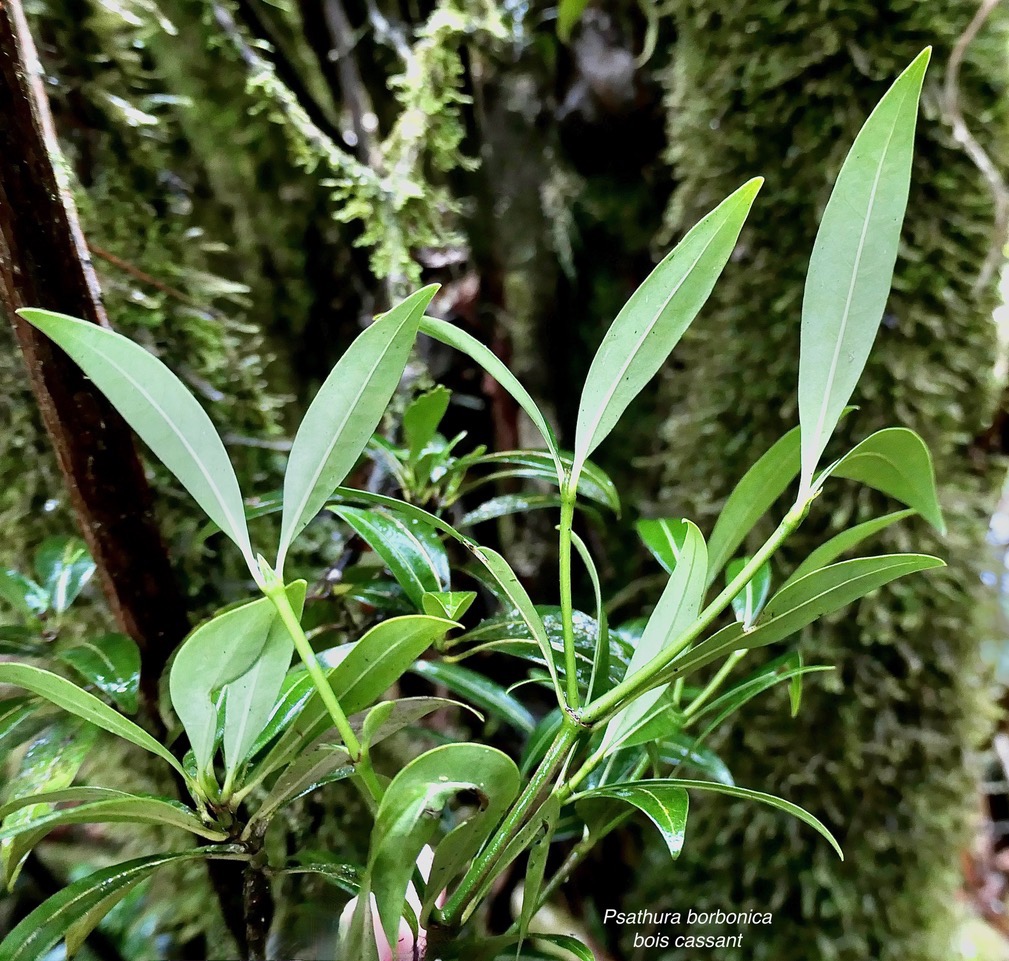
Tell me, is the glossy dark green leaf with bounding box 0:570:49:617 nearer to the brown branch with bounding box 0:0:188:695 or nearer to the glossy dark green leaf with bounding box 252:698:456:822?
the brown branch with bounding box 0:0:188:695

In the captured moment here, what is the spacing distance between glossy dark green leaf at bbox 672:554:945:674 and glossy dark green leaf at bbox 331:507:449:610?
20 centimetres

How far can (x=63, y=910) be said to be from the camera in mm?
350

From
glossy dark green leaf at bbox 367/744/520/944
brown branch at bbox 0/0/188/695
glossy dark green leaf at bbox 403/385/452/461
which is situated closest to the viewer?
glossy dark green leaf at bbox 367/744/520/944

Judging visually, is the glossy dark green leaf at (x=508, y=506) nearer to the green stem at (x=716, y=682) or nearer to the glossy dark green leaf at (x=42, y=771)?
the green stem at (x=716, y=682)

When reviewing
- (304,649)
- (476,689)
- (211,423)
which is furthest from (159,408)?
(476,689)

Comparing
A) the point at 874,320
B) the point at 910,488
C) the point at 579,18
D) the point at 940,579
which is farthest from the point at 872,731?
the point at 579,18

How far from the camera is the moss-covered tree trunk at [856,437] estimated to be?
78cm

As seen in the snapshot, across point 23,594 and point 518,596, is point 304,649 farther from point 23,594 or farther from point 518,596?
point 23,594

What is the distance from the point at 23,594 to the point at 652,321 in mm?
510

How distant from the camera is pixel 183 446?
31cm

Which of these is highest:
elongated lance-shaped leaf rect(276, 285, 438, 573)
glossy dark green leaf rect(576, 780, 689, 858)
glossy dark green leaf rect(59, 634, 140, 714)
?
elongated lance-shaped leaf rect(276, 285, 438, 573)

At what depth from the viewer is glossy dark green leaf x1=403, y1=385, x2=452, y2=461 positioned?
522 mm

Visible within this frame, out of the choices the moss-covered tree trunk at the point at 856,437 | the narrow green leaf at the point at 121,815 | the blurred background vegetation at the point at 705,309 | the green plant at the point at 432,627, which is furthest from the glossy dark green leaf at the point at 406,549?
the moss-covered tree trunk at the point at 856,437

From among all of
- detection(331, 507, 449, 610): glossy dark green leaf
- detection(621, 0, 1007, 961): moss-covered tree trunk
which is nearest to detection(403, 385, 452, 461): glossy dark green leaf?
detection(331, 507, 449, 610): glossy dark green leaf
